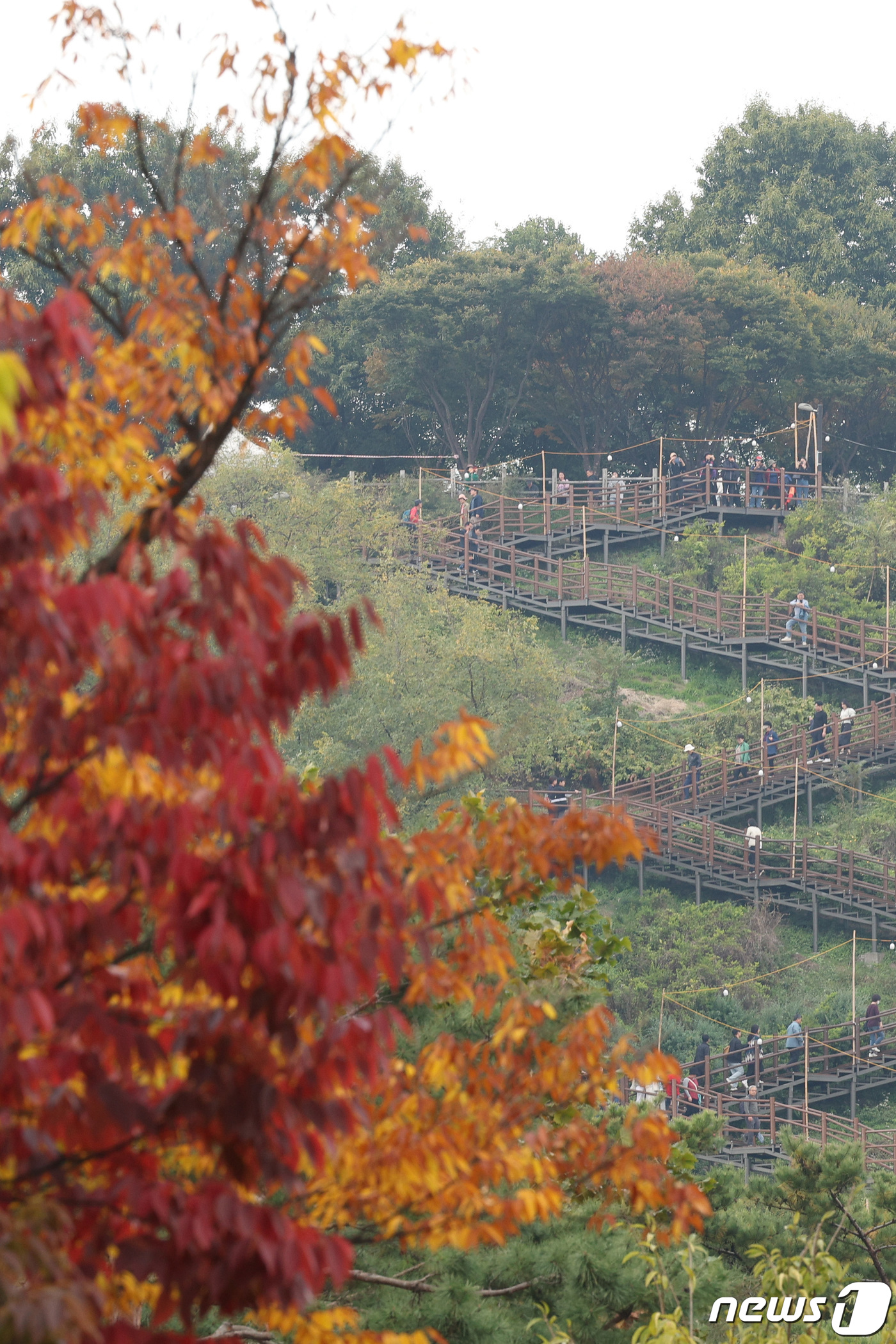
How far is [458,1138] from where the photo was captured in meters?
3.72

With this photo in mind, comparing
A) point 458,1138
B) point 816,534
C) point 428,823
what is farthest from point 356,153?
point 816,534

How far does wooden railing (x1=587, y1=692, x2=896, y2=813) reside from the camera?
96.9 feet

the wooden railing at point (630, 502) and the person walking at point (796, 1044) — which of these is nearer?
the person walking at point (796, 1044)

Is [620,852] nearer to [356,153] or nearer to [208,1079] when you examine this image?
[208,1079]

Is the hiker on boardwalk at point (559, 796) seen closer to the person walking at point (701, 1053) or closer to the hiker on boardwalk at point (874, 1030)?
the person walking at point (701, 1053)

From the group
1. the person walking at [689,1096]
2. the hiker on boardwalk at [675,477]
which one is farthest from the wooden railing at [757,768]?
the hiker on boardwalk at [675,477]

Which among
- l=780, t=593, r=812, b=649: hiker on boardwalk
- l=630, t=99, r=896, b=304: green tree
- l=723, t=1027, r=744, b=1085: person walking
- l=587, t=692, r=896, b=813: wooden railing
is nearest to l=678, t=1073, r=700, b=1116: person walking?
l=723, t=1027, r=744, b=1085: person walking

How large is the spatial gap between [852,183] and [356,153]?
167ft

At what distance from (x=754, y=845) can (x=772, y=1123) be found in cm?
861

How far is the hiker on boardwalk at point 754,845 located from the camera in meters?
27.5

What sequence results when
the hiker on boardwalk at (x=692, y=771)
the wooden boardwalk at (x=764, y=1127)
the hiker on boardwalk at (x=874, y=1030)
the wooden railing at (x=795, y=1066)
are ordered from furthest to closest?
1. the hiker on boardwalk at (x=692, y=771)
2. the hiker on boardwalk at (x=874, y=1030)
3. the wooden railing at (x=795, y=1066)
4. the wooden boardwalk at (x=764, y=1127)

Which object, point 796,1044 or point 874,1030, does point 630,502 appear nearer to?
point 796,1044

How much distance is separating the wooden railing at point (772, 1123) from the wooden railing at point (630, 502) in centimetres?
1948

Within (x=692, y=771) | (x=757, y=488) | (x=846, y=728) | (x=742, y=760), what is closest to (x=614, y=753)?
(x=692, y=771)
